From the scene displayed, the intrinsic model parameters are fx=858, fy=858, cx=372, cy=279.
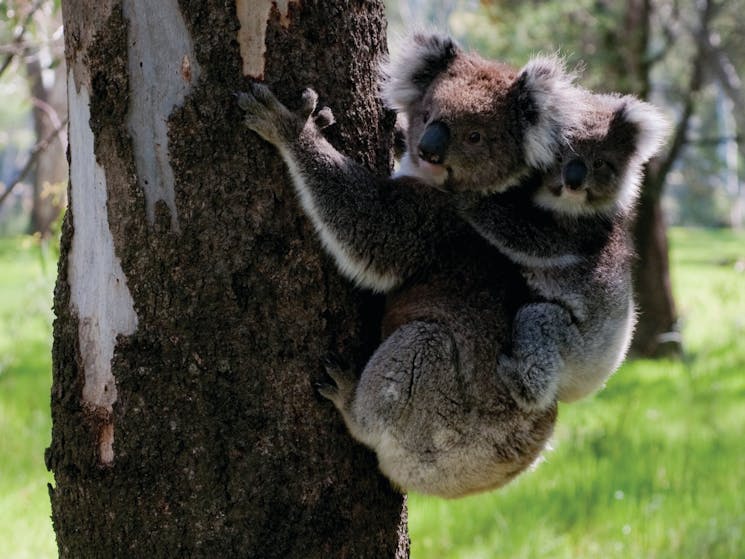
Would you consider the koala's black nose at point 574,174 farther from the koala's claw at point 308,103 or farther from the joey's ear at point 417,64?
the koala's claw at point 308,103

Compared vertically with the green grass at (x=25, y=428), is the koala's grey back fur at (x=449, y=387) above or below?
above

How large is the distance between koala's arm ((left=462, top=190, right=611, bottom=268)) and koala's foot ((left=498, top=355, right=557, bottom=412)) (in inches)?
13.2

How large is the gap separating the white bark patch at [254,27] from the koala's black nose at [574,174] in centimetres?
94

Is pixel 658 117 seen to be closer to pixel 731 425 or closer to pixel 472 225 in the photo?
pixel 472 225

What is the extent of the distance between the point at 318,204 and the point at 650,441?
338 centimetres

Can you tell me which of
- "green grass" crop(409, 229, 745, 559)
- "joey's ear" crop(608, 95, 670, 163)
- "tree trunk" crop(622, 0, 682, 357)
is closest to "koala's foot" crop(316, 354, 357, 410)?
"joey's ear" crop(608, 95, 670, 163)

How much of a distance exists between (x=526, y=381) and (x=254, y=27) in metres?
1.17

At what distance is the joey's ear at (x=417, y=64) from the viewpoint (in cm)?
263

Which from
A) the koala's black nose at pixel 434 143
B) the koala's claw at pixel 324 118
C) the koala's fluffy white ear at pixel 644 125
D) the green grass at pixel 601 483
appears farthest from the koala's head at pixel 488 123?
the green grass at pixel 601 483

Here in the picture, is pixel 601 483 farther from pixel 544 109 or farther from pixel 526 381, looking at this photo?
pixel 544 109

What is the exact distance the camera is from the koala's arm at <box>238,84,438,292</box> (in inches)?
82.3

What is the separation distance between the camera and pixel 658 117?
2.71 m

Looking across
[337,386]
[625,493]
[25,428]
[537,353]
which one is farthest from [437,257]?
[25,428]

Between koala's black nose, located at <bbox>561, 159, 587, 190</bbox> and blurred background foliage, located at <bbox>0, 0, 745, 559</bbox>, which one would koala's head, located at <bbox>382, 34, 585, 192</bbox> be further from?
blurred background foliage, located at <bbox>0, 0, 745, 559</bbox>
